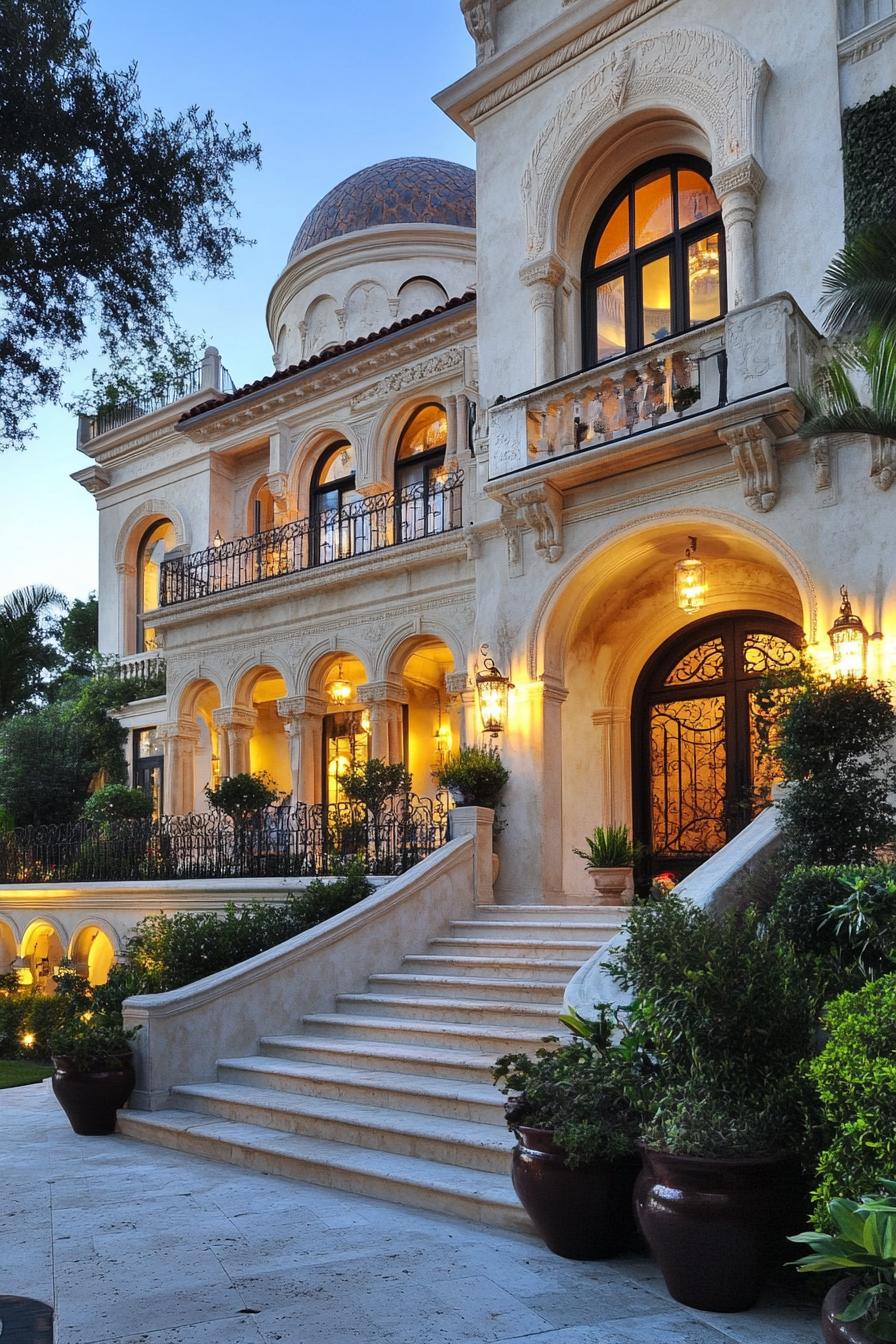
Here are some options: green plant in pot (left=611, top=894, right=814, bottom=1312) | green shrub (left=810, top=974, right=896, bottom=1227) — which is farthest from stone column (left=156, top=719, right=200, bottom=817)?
green shrub (left=810, top=974, right=896, bottom=1227)

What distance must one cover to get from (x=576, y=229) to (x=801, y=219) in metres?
3.41

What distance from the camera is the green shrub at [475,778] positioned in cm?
1355

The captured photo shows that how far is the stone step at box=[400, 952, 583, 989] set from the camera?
1002 cm

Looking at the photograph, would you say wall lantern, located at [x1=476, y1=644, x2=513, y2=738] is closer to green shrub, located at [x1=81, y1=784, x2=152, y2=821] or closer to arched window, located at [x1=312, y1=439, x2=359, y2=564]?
arched window, located at [x1=312, y1=439, x2=359, y2=564]

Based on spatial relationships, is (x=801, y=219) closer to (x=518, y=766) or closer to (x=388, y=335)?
(x=518, y=766)

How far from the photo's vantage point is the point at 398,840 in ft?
48.0

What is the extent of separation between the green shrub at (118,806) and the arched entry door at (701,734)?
30.7 ft

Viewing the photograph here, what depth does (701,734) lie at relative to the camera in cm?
1449

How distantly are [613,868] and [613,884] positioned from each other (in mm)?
177

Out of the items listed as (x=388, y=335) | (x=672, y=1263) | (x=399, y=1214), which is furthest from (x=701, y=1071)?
(x=388, y=335)

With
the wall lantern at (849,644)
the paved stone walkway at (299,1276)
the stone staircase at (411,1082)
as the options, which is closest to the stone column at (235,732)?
the stone staircase at (411,1082)

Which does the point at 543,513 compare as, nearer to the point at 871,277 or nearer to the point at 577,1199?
the point at 871,277

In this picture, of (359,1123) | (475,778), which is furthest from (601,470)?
(359,1123)

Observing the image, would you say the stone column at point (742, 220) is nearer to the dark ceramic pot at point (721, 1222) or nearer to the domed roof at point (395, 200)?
the dark ceramic pot at point (721, 1222)
